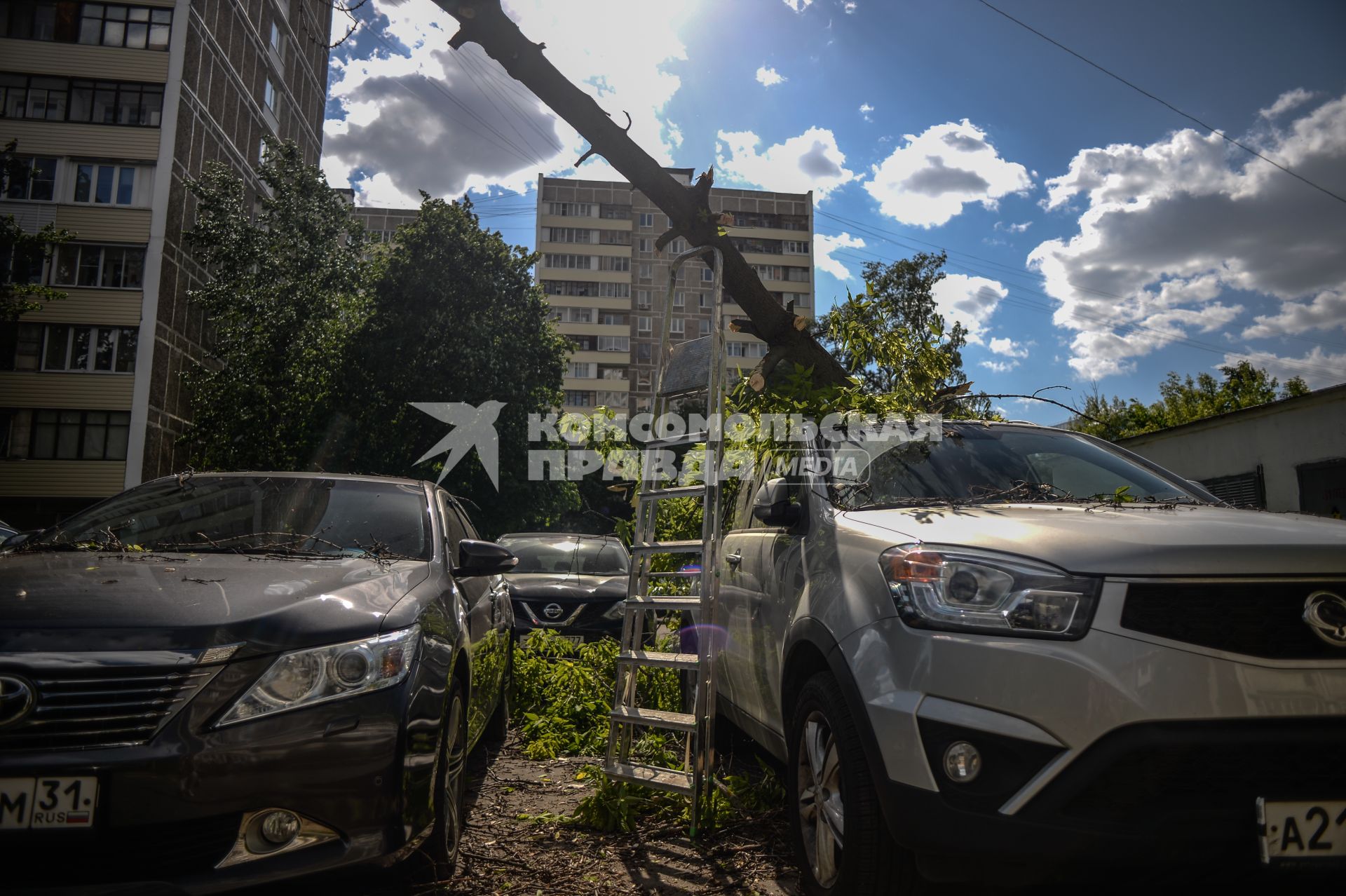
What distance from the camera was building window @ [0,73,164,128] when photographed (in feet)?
105

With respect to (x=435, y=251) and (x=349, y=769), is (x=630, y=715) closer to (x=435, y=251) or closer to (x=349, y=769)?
(x=349, y=769)

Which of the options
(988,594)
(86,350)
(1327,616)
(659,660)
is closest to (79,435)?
(86,350)

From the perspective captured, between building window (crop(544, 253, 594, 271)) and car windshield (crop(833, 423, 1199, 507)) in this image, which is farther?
building window (crop(544, 253, 594, 271))

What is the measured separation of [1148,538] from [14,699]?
10.2 feet

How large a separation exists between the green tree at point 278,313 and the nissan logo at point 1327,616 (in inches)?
964

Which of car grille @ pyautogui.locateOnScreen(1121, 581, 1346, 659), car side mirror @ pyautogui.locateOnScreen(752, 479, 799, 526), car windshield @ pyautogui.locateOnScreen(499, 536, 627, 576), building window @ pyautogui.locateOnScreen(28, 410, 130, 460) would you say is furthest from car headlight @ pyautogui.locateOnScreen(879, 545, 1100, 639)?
building window @ pyautogui.locateOnScreen(28, 410, 130, 460)

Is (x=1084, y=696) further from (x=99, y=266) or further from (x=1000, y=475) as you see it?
(x=99, y=266)

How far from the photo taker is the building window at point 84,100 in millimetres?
32031

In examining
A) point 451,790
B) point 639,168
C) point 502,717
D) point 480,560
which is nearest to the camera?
point 451,790

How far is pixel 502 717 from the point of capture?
607 centimetres

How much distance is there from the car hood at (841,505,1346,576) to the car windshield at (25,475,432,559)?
7.15ft

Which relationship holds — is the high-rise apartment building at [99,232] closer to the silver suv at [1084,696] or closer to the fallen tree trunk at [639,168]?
the fallen tree trunk at [639,168]

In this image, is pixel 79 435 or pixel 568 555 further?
pixel 79 435

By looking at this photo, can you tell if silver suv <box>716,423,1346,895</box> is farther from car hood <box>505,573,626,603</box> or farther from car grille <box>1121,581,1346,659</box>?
car hood <box>505,573,626,603</box>
